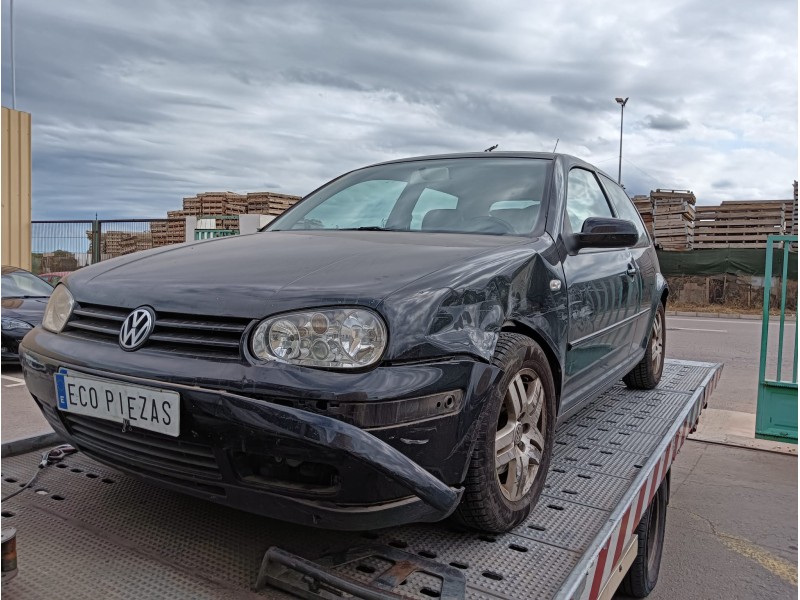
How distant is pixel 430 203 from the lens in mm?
3014

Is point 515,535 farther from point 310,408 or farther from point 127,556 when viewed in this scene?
point 127,556

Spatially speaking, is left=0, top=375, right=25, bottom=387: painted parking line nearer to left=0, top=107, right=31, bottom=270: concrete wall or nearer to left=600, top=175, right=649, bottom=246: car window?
left=600, top=175, right=649, bottom=246: car window

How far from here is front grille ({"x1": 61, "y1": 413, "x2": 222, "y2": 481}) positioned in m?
1.82

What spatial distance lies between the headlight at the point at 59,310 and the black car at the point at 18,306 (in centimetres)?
570

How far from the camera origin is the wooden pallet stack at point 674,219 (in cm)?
2272

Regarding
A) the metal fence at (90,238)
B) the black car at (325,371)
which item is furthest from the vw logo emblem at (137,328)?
the metal fence at (90,238)

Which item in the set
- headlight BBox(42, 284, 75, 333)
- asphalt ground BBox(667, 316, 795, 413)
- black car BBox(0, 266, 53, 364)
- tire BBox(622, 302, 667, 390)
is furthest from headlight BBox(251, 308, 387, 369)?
black car BBox(0, 266, 53, 364)

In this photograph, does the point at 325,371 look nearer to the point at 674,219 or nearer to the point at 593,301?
the point at 593,301

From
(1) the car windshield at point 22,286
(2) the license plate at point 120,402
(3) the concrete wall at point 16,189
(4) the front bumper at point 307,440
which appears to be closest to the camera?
(4) the front bumper at point 307,440

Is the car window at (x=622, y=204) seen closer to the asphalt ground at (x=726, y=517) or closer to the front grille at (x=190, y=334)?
the asphalt ground at (x=726, y=517)

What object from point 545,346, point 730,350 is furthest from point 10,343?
point 730,350

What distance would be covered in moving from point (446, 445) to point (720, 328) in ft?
46.8

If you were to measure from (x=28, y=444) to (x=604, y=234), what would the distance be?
2.46 meters

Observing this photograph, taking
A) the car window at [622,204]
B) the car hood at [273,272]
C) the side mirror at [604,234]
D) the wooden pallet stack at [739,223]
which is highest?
the wooden pallet stack at [739,223]
